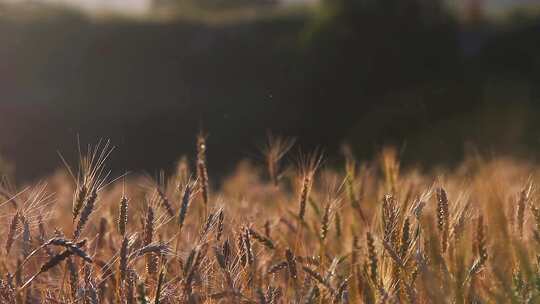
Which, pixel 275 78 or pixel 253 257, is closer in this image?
pixel 253 257

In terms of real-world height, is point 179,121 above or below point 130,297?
below

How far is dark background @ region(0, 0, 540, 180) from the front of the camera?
14.5 metres

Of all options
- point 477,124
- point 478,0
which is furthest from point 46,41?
point 478,0

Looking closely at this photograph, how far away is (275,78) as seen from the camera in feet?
60.2

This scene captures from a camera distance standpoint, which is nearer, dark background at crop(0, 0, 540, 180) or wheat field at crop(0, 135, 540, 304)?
wheat field at crop(0, 135, 540, 304)

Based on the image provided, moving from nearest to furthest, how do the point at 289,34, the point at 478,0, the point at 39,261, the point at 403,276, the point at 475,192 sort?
the point at 403,276 < the point at 39,261 < the point at 475,192 < the point at 289,34 < the point at 478,0

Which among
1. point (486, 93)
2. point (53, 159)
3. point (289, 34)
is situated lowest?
point (53, 159)

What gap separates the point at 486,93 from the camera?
17.6 m

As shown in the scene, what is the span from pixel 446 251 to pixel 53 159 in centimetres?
1447

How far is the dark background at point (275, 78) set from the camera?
573 inches

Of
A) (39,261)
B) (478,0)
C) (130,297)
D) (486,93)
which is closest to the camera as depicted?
(130,297)

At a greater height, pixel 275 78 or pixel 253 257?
pixel 253 257

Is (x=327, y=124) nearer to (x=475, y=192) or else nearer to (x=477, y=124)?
(x=477, y=124)

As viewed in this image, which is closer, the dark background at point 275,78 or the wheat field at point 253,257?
the wheat field at point 253,257
